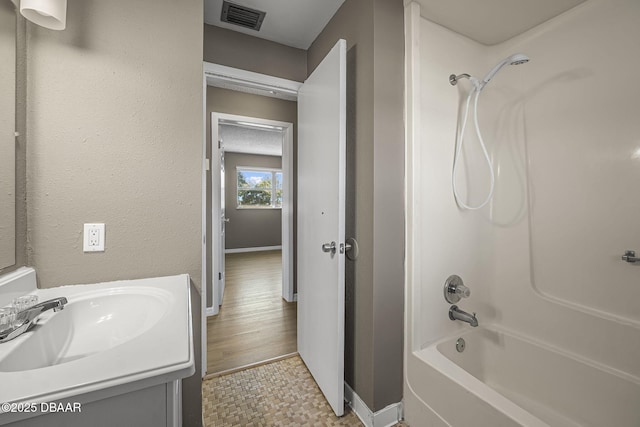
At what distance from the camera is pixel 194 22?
1.22 meters

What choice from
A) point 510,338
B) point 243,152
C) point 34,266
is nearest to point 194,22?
point 34,266

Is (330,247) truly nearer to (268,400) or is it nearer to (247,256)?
(268,400)

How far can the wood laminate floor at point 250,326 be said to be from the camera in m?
1.96

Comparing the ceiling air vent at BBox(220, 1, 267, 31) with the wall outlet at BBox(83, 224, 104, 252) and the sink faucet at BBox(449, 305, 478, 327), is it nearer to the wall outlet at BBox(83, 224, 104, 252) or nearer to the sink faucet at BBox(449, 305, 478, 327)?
the wall outlet at BBox(83, 224, 104, 252)

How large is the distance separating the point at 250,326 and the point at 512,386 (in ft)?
6.75

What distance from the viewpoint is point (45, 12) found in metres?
0.85

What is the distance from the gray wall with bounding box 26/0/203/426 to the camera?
100 cm

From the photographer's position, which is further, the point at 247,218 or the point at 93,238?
the point at 247,218

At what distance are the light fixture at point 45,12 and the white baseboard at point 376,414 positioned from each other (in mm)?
2152

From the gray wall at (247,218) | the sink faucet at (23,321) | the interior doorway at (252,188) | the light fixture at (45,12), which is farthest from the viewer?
the gray wall at (247,218)

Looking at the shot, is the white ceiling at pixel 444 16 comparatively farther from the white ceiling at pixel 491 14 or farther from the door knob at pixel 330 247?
the door knob at pixel 330 247

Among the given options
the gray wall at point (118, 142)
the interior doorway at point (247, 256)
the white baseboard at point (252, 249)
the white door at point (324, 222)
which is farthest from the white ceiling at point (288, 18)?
the white baseboard at point (252, 249)

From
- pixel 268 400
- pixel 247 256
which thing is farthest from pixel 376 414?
pixel 247 256

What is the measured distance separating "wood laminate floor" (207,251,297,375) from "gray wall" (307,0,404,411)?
94 centimetres
